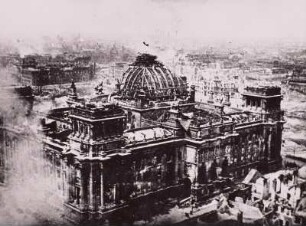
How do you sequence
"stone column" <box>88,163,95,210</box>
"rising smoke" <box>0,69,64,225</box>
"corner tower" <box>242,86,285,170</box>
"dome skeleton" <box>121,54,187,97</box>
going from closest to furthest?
1. "stone column" <box>88,163,95,210</box>
2. "rising smoke" <box>0,69,64,225</box>
3. "dome skeleton" <box>121,54,187,97</box>
4. "corner tower" <box>242,86,285,170</box>

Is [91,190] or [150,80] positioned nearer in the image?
[91,190]

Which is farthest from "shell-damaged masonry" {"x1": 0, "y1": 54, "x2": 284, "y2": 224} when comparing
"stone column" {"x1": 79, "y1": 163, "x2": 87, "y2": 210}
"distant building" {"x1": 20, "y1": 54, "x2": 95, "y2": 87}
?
"distant building" {"x1": 20, "y1": 54, "x2": 95, "y2": 87}

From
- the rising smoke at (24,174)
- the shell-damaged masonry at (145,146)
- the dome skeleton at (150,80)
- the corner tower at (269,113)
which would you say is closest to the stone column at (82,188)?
the shell-damaged masonry at (145,146)

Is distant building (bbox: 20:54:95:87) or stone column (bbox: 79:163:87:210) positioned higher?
distant building (bbox: 20:54:95:87)

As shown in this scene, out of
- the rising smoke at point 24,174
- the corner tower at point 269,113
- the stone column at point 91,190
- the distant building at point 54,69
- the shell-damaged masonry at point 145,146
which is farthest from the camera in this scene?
the corner tower at point 269,113

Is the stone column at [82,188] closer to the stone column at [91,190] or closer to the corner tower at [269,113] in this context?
the stone column at [91,190]

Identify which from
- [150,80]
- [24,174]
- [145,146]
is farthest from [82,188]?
[150,80]

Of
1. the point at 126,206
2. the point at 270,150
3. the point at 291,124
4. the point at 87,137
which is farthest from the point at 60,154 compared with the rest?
the point at 291,124

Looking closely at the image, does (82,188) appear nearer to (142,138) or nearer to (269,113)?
(142,138)

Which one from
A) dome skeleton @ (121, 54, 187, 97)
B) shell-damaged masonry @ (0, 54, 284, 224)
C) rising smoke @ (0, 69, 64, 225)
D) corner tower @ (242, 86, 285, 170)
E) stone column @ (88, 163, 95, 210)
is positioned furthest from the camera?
corner tower @ (242, 86, 285, 170)

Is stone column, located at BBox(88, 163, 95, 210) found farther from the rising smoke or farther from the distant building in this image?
the distant building
